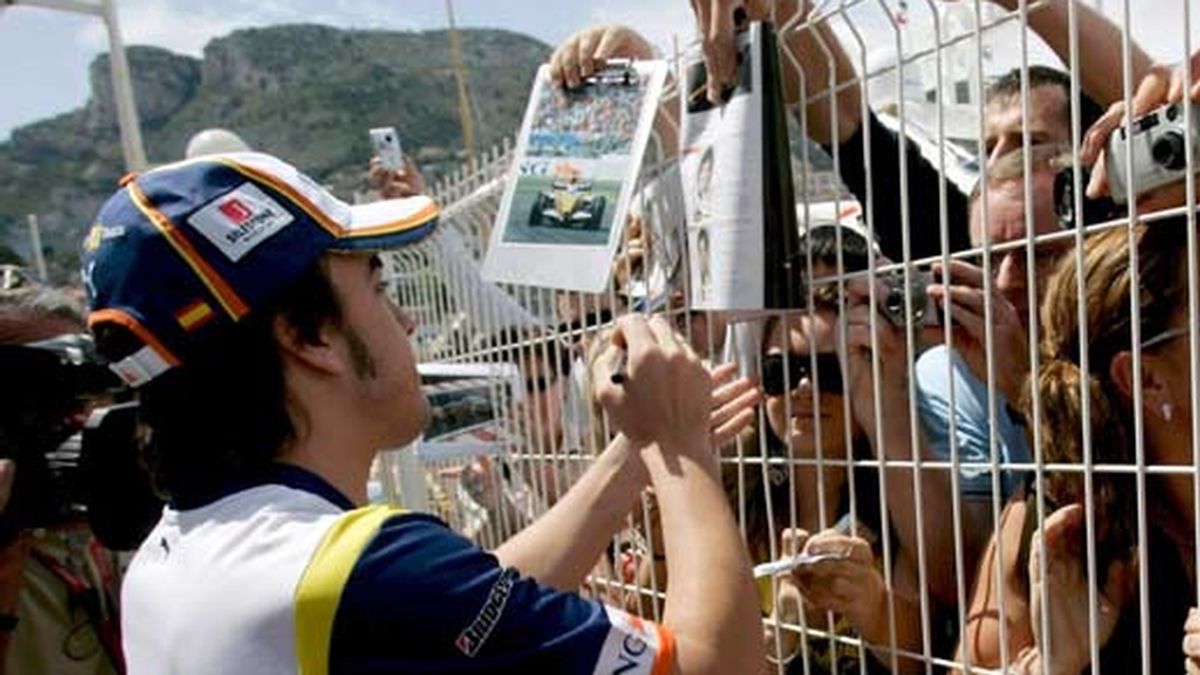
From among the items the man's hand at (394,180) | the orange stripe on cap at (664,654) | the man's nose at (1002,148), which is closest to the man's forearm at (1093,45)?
the man's nose at (1002,148)

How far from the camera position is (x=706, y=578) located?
1.22m

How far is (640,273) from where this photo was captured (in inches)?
80.3

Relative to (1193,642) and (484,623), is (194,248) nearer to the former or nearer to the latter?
(484,623)

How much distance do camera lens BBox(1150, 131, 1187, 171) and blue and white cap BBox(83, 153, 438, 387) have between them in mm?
882

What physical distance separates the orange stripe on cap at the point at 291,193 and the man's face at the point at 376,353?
39 millimetres

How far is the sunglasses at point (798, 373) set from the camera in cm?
165

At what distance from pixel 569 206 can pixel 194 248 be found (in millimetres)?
748

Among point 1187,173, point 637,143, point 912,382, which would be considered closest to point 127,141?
point 637,143

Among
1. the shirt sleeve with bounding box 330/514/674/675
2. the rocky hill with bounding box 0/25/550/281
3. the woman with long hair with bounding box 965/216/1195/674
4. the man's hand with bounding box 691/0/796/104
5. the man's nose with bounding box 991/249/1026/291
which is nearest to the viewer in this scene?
the shirt sleeve with bounding box 330/514/674/675

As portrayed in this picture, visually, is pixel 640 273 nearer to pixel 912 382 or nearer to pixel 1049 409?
pixel 912 382

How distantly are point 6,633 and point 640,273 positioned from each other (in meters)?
1.28

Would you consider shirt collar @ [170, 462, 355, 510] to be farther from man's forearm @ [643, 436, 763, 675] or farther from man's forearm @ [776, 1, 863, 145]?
man's forearm @ [776, 1, 863, 145]

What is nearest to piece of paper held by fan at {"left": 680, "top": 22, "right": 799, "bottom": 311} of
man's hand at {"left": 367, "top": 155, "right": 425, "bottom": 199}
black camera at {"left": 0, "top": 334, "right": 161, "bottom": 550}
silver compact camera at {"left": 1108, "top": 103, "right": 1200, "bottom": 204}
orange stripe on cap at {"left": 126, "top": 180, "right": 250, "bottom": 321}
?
silver compact camera at {"left": 1108, "top": 103, "right": 1200, "bottom": 204}

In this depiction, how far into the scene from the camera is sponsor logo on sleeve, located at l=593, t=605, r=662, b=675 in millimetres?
1125
